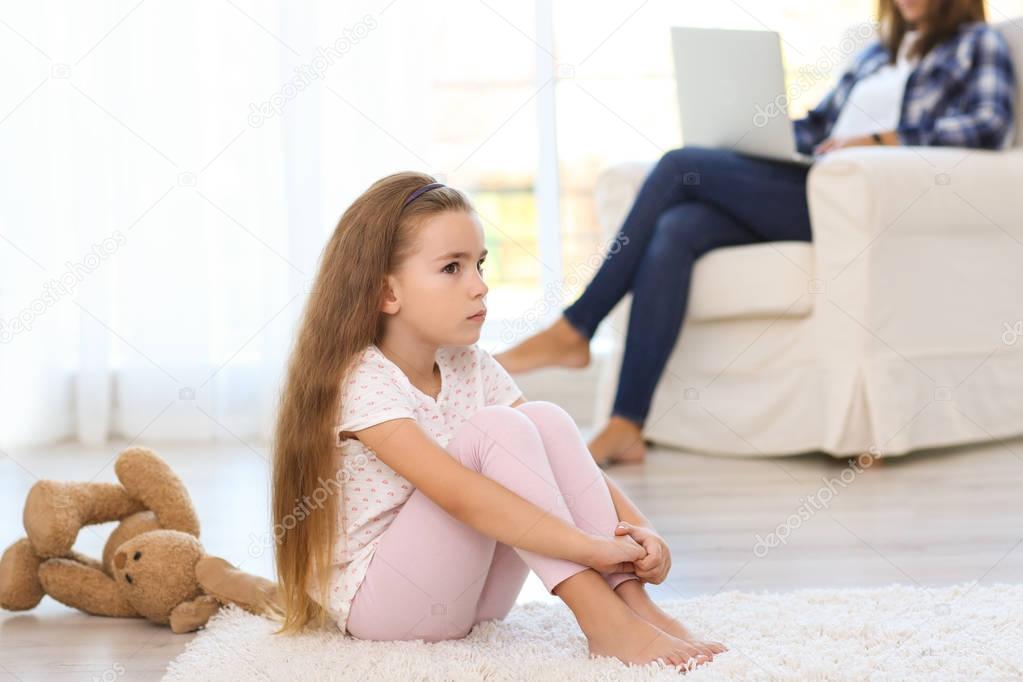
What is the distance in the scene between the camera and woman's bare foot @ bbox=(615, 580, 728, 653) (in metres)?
1.05

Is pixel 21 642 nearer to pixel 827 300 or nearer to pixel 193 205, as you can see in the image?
pixel 827 300

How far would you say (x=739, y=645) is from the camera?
108cm

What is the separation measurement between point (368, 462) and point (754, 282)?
4.23 ft

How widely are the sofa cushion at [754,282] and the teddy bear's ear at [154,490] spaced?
121 centimetres

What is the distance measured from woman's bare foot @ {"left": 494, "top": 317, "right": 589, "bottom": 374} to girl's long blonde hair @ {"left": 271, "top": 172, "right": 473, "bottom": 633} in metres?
1.05

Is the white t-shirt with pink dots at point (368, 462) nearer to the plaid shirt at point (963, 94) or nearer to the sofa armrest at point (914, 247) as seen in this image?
the sofa armrest at point (914, 247)

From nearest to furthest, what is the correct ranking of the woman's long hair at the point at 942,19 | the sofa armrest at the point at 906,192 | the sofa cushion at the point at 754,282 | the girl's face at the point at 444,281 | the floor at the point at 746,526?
the girl's face at the point at 444,281
the floor at the point at 746,526
the sofa armrest at the point at 906,192
the sofa cushion at the point at 754,282
the woman's long hair at the point at 942,19

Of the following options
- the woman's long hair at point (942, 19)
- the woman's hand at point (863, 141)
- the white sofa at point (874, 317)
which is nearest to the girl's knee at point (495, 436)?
the white sofa at point (874, 317)

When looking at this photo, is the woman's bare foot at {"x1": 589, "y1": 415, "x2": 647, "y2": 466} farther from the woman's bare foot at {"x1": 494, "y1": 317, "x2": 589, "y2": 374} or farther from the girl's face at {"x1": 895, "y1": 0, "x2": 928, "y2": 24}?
the girl's face at {"x1": 895, "y1": 0, "x2": 928, "y2": 24}

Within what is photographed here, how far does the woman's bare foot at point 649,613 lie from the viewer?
3.45 feet

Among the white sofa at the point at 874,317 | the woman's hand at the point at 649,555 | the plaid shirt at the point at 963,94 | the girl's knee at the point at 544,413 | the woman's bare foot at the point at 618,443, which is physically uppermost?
the plaid shirt at the point at 963,94

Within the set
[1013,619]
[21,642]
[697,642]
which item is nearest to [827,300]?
[1013,619]

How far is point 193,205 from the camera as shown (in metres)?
2.78

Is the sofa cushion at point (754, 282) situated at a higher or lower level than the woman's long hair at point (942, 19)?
lower
